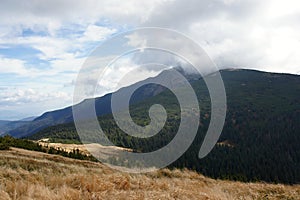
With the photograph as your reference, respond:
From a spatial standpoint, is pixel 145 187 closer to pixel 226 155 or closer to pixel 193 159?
pixel 193 159

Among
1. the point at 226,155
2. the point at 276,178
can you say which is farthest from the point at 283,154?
the point at 276,178

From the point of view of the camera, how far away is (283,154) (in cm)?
19438

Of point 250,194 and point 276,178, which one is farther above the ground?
point 250,194

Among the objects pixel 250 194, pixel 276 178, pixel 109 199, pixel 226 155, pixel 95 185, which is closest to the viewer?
pixel 109 199

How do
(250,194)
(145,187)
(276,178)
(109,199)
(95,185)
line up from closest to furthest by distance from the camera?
(109,199) → (95,185) → (145,187) → (250,194) → (276,178)

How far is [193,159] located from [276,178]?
43198 mm

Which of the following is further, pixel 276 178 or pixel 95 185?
pixel 276 178

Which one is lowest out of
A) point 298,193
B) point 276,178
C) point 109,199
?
point 276,178

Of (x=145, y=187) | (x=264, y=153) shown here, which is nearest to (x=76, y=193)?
(x=145, y=187)

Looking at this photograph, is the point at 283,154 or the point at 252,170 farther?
the point at 283,154

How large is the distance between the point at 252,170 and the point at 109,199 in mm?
167636

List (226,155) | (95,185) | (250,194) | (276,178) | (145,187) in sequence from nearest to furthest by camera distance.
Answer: (95,185) < (145,187) < (250,194) < (276,178) < (226,155)

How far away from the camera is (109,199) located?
346 inches

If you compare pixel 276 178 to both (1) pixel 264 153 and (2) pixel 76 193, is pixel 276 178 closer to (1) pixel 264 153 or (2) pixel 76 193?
(1) pixel 264 153
